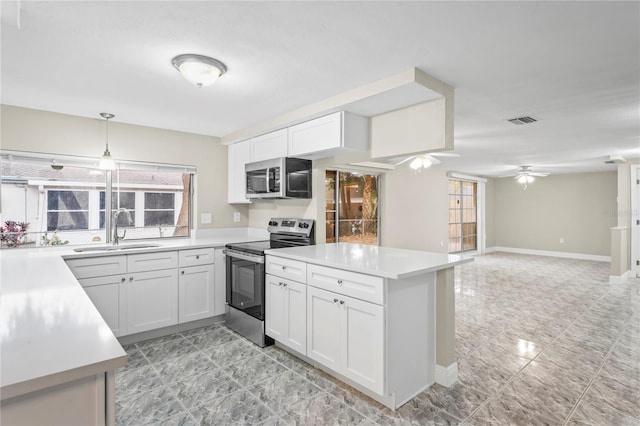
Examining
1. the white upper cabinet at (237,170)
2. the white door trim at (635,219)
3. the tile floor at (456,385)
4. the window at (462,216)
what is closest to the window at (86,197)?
the white upper cabinet at (237,170)

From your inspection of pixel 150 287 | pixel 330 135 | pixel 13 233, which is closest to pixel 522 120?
pixel 330 135

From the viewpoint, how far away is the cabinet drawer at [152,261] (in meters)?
3.21

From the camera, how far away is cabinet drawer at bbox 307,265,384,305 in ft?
→ 6.99

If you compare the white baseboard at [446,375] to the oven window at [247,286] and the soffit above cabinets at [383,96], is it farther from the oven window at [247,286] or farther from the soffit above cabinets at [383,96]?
the soffit above cabinets at [383,96]

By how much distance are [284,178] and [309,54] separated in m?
1.47

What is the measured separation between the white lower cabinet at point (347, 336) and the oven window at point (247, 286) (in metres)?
0.70

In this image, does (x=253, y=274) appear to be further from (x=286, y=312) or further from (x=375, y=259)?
(x=375, y=259)

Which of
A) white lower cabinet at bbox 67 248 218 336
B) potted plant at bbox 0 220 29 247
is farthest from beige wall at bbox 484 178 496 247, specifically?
potted plant at bbox 0 220 29 247

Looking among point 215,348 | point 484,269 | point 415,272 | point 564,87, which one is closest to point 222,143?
point 215,348

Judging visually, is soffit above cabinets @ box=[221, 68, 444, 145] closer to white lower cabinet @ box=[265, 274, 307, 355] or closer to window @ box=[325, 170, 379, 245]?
white lower cabinet @ box=[265, 274, 307, 355]

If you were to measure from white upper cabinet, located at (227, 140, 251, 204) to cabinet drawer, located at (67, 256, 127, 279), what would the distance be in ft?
4.99

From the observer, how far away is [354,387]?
2.40 metres

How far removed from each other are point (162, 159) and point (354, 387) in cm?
324

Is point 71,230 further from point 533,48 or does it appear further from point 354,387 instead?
point 533,48
